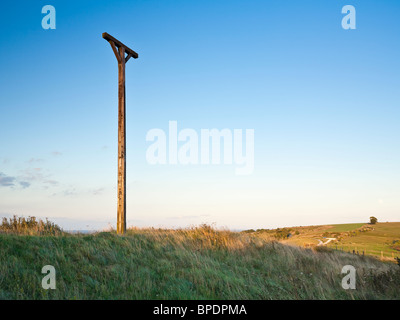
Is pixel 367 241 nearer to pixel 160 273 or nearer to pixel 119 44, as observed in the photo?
pixel 160 273

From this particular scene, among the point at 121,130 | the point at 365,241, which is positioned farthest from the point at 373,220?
the point at 121,130

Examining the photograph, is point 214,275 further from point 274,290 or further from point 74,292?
point 74,292

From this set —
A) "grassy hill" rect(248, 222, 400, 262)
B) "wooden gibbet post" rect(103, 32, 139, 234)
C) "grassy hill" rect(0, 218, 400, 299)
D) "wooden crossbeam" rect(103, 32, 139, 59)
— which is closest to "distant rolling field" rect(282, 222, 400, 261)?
"grassy hill" rect(248, 222, 400, 262)

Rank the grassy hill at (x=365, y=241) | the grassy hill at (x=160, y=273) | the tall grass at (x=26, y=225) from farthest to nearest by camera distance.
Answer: the grassy hill at (x=365, y=241), the tall grass at (x=26, y=225), the grassy hill at (x=160, y=273)

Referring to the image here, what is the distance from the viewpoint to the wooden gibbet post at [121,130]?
11789mm

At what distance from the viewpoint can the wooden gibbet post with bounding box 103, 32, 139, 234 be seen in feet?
38.7

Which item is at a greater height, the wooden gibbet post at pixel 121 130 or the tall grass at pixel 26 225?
the wooden gibbet post at pixel 121 130

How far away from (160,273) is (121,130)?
6.84 m

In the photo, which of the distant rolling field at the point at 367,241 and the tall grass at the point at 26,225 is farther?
the distant rolling field at the point at 367,241

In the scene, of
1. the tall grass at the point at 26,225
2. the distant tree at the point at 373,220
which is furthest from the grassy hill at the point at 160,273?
the distant tree at the point at 373,220

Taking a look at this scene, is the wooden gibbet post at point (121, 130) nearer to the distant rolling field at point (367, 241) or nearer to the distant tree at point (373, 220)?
Result: the distant rolling field at point (367, 241)

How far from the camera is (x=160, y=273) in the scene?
7.45 m

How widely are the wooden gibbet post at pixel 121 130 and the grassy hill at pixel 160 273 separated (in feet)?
3.94
